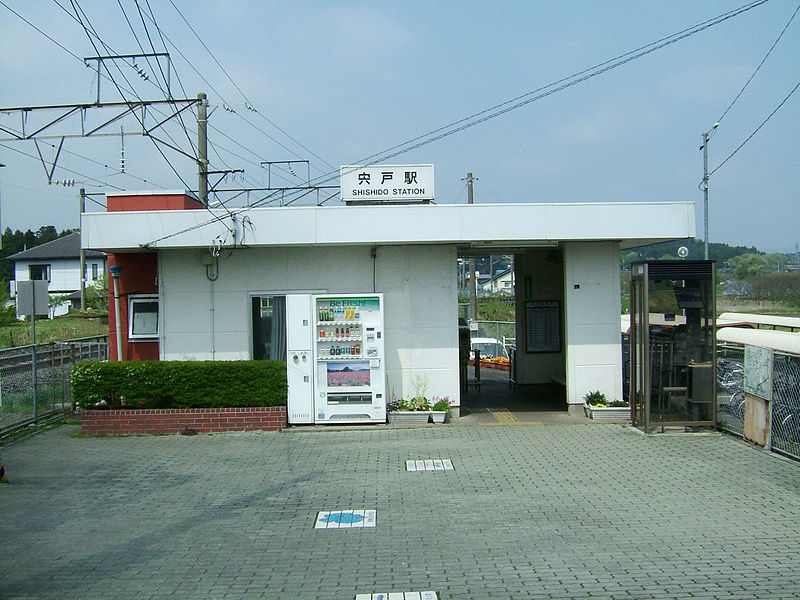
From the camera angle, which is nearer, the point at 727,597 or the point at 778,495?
the point at 727,597

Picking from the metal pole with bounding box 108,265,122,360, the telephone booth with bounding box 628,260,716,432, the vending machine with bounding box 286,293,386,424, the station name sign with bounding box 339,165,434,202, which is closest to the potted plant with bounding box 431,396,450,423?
the vending machine with bounding box 286,293,386,424

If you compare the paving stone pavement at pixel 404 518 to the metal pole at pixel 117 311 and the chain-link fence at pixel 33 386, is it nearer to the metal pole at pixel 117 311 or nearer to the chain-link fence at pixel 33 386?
the chain-link fence at pixel 33 386

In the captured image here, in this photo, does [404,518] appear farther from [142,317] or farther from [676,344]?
[142,317]

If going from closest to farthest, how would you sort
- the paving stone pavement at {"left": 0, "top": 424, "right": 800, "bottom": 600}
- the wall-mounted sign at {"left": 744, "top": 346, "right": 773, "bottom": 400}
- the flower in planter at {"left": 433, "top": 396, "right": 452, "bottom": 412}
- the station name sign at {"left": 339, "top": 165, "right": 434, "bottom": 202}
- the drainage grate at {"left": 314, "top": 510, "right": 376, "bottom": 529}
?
the paving stone pavement at {"left": 0, "top": 424, "right": 800, "bottom": 600}, the drainage grate at {"left": 314, "top": 510, "right": 376, "bottom": 529}, the wall-mounted sign at {"left": 744, "top": 346, "right": 773, "bottom": 400}, the flower in planter at {"left": 433, "top": 396, "right": 452, "bottom": 412}, the station name sign at {"left": 339, "top": 165, "right": 434, "bottom": 202}

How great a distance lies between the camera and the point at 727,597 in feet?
18.5

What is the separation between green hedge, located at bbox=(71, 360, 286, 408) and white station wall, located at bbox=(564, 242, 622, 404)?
528 centimetres

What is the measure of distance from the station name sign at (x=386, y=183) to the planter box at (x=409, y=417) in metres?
4.00

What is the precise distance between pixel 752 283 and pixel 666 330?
3574 cm

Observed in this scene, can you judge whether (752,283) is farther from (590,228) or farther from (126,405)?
(126,405)

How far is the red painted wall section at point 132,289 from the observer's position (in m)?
14.3

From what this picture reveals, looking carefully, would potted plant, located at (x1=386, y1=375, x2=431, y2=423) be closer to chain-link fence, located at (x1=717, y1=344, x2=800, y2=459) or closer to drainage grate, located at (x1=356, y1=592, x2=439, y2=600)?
chain-link fence, located at (x1=717, y1=344, x2=800, y2=459)

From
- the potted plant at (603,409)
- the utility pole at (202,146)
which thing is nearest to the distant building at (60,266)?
the utility pole at (202,146)

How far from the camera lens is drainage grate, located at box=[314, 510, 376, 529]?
25.0 feet

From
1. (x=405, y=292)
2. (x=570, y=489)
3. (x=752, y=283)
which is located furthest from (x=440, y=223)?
(x=752, y=283)
